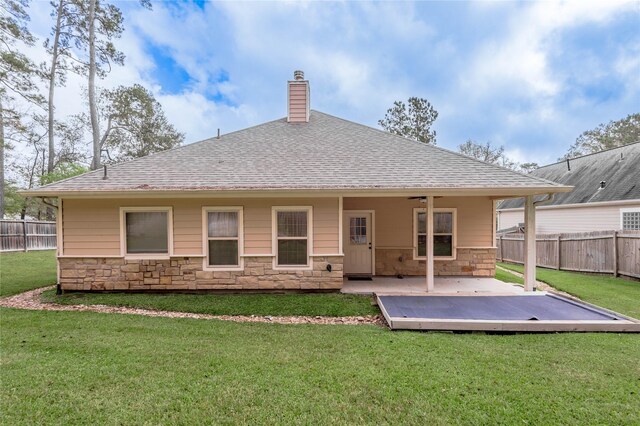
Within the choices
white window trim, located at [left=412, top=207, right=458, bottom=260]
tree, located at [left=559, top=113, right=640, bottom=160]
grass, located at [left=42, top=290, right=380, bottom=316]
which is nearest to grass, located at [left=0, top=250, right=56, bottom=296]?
grass, located at [left=42, top=290, right=380, bottom=316]

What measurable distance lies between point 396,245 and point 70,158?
25119 mm

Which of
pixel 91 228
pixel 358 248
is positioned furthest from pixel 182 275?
pixel 358 248

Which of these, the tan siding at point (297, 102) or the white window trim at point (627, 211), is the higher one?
the tan siding at point (297, 102)

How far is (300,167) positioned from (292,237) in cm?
177

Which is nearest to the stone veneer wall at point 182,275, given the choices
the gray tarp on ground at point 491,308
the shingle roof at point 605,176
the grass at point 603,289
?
the gray tarp on ground at point 491,308

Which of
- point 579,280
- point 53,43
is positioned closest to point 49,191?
point 579,280

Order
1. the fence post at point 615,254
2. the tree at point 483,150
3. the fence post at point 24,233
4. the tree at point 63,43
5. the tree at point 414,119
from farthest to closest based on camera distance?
the tree at point 483,150 → the tree at point 414,119 → the tree at point 63,43 → the fence post at point 24,233 → the fence post at point 615,254

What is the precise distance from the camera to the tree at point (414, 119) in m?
23.5

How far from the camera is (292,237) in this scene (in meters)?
6.86

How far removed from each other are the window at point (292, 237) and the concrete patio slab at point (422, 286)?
130 centimetres

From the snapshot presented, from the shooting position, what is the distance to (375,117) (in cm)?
2492

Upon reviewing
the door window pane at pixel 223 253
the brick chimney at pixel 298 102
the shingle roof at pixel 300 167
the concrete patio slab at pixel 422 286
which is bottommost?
the concrete patio slab at pixel 422 286

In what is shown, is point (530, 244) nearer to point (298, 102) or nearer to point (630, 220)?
point (298, 102)

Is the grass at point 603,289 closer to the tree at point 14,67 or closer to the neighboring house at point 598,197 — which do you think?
the neighboring house at point 598,197
